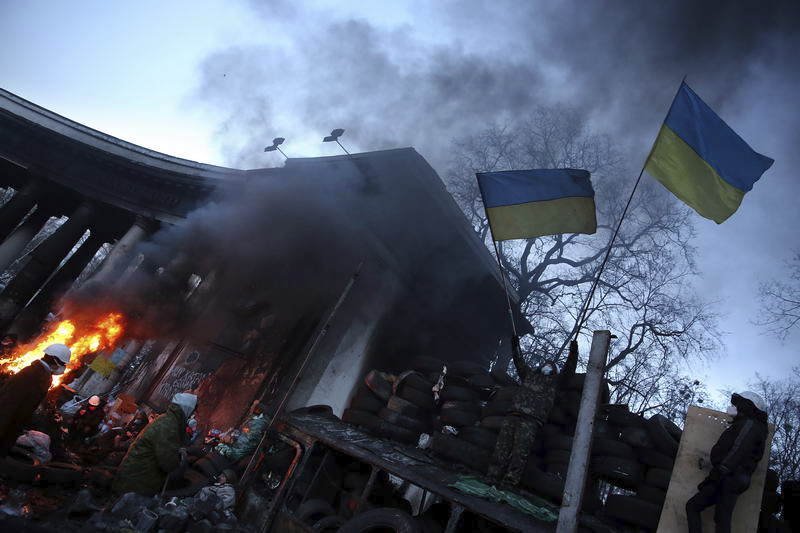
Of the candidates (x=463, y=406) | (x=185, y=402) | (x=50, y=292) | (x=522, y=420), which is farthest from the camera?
(x=50, y=292)

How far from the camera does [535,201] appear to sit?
697 centimetres

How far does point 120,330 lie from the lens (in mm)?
→ 9711

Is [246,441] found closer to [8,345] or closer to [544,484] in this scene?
[544,484]

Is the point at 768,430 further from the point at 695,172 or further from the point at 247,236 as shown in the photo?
the point at 247,236

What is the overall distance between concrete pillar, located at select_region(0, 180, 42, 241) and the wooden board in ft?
58.3

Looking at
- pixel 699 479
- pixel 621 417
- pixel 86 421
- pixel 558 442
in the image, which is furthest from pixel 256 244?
pixel 699 479

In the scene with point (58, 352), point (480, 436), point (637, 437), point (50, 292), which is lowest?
point (58, 352)

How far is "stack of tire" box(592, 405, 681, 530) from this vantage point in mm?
5594

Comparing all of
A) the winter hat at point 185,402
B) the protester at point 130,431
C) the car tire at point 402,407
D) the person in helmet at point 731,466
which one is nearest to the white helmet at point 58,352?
the protester at point 130,431

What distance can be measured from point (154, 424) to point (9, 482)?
1833mm

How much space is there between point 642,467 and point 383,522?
14.7 feet

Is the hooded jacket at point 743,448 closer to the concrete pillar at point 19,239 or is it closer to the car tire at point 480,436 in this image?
the car tire at point 480,436

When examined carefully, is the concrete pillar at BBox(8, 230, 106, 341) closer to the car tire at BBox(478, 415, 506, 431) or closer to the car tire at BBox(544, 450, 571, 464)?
the car tire at BBox(478, 415, 506, 431)

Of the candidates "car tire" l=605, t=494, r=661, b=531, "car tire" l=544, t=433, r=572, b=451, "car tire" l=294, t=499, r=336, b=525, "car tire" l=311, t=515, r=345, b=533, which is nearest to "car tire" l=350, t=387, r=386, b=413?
"car tire" l=294, t=499, r=336, b=525
